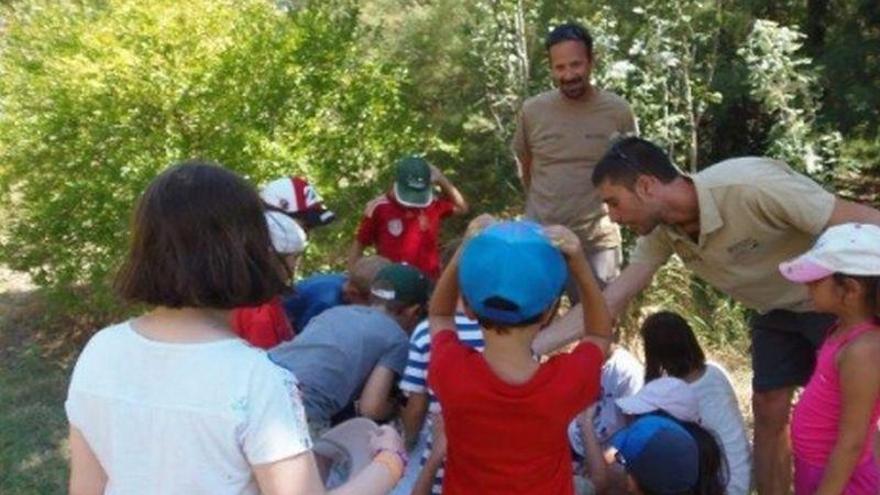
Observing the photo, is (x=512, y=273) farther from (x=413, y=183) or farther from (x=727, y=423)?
(x=413, y=183)

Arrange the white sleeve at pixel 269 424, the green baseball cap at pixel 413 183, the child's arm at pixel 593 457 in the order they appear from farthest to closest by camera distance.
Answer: the green baseball cap at pixel 413 183 → the child's arm at pixel 593 457 → the white sleeve at pixel 269 424

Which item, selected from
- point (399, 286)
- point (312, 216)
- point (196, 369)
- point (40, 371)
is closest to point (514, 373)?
point (196, 369)

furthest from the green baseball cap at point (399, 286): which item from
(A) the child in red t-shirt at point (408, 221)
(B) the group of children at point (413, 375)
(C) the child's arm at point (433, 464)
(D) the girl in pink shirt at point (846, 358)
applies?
(A) the child in red t-shirt at point (408, 221)

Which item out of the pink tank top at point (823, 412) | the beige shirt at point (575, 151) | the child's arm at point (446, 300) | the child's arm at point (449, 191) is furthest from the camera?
the child's arm at point (449, 191)

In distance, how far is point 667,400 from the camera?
3377 mm

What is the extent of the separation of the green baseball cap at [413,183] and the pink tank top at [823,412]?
249 centimetres

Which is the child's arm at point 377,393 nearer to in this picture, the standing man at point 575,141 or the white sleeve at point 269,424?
the white sleeve at point 269,424

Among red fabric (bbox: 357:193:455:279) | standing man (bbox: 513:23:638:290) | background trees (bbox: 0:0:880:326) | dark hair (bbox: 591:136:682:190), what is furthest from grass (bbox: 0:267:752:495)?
dark hair (bbox: 591:136:682:190)

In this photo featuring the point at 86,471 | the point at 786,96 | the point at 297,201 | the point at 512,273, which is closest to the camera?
the point at 86,471

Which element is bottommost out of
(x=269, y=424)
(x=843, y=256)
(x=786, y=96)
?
(x=786, y=96)

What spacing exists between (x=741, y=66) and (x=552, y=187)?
12.2 feet

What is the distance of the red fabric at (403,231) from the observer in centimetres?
540

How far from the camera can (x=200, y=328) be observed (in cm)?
194

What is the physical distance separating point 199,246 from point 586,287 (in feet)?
3.38
